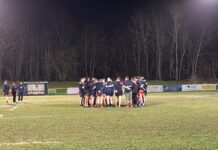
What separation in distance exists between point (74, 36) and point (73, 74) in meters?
9.39

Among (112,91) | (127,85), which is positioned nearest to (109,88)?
(112,91)

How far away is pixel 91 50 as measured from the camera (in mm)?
107875

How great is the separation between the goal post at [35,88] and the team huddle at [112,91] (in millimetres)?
31481

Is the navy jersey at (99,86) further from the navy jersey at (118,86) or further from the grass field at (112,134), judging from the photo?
the grass field at (112,134)

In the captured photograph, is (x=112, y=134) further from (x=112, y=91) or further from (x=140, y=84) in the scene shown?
(x=140, y=84)

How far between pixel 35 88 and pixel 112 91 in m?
34.5

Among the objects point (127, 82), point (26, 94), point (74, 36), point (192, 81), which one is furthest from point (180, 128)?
point (74, 36)

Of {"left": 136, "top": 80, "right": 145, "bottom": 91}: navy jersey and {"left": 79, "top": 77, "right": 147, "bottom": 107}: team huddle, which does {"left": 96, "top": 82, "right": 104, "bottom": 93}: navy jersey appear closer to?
{"left": 79, "top": 77, "right": 147, "bottom": 107}: team huddle

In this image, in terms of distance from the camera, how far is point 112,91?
34438 mm

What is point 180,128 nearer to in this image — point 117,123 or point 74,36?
point 117,123

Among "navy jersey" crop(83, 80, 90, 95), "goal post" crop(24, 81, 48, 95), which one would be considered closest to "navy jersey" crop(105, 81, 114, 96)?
"navy jersey" crop(83, 80, 90, 95)

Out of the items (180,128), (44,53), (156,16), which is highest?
(156,16)

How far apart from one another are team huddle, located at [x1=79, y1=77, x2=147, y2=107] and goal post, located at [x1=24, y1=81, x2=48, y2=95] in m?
31.5

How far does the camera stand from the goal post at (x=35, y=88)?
66.4 metres
